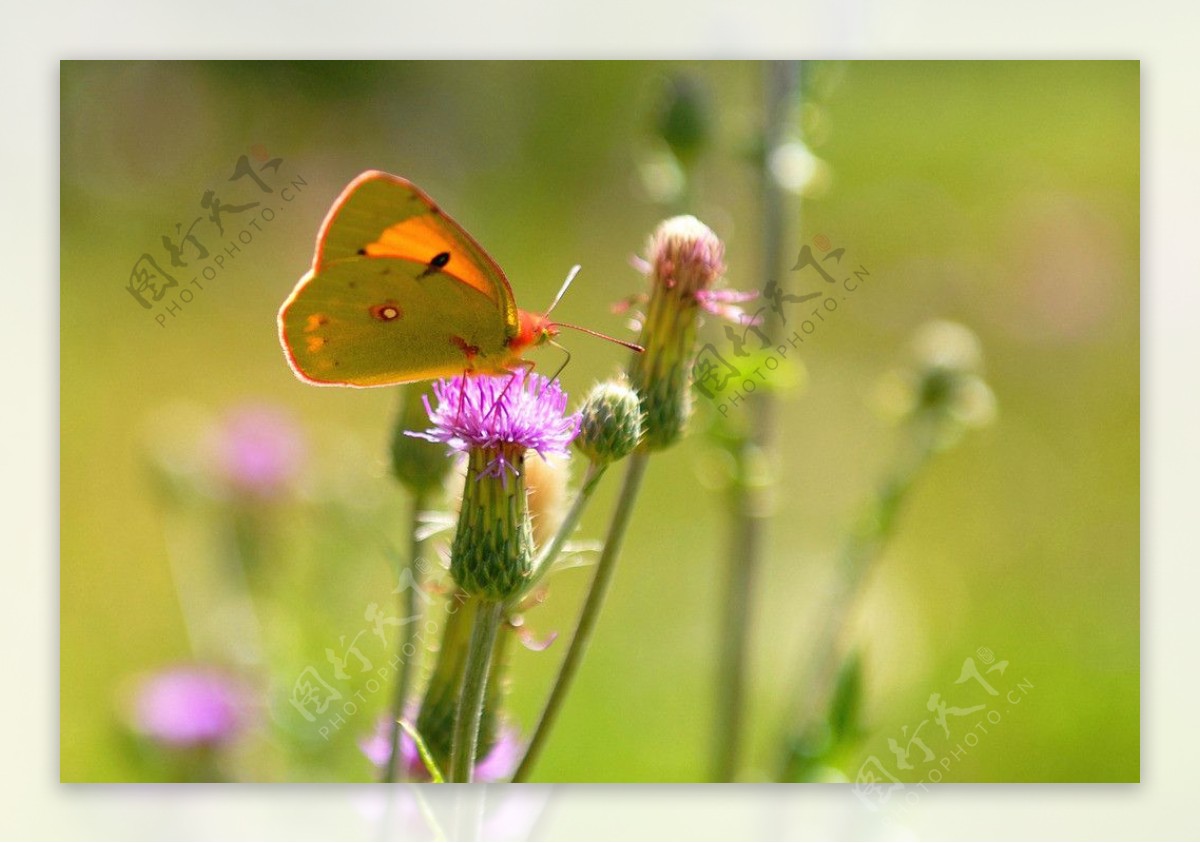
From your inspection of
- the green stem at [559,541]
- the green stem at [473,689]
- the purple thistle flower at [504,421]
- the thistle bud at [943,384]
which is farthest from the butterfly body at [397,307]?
the thistle bud at [943,384]

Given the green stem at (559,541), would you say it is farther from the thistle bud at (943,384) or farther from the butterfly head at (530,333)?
the thistle bud at (943,384)

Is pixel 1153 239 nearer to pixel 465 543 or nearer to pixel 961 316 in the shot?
pixel 961 316

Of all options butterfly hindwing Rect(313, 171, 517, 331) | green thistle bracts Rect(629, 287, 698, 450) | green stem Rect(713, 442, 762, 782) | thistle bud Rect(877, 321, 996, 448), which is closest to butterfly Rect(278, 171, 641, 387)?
butterfly hindwing Rect(313, 171, 517, 331)

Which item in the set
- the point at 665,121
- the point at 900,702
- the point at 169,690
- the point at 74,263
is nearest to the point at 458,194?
the point at 665,121

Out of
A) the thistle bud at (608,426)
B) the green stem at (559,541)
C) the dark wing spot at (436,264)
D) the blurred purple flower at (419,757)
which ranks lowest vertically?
the blurred purple flower at (419,757)

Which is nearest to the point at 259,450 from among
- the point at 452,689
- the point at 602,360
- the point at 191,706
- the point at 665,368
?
the point at 191,706

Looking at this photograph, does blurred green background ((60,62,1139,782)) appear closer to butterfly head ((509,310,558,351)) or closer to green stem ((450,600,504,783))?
butterfly head ((509,310,558,351))
